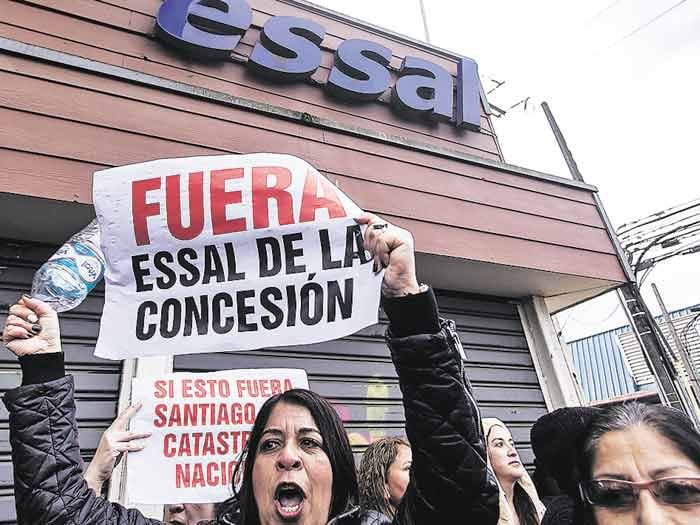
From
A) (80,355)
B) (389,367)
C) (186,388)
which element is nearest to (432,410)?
(186,388)

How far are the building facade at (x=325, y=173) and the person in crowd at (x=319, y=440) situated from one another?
1.27 metres

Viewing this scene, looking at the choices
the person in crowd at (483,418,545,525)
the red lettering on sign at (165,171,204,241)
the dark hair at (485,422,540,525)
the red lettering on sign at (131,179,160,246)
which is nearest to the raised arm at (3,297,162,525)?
the red lettering on sign at (131,179,160,246)

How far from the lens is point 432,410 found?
48.3 inches

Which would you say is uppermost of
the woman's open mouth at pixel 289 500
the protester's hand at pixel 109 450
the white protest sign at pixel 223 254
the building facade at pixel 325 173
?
the building facade at pixel 325 173

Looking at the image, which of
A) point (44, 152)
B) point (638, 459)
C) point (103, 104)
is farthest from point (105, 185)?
point (638, 459)

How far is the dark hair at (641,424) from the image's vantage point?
127 centimetres

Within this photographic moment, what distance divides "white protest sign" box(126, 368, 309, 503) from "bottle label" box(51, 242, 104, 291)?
1.88ft

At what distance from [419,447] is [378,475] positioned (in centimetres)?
142

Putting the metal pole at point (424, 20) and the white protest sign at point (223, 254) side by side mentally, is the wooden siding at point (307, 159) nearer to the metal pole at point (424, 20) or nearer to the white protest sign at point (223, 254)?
the white protest sign at point (223, 254)

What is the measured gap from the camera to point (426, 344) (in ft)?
4.16

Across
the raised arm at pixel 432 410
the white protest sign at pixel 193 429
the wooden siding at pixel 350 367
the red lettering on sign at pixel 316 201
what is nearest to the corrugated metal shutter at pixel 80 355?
the wooden siding at pixel 350 367

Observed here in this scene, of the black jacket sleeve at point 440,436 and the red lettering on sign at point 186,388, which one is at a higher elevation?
the red lettering on sign at point 186,388

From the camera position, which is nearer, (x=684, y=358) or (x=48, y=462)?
(x=48, y=462)

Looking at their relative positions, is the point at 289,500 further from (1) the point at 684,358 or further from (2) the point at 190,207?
(1) the point at 684,358
